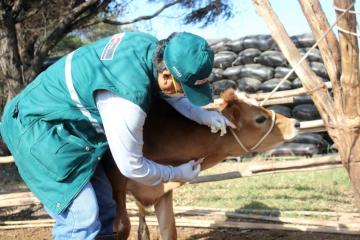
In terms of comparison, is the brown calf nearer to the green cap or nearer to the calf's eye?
the calf's eye

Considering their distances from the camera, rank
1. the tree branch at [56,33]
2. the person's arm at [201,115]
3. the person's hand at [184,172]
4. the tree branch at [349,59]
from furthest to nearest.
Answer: the tree branch at [56,33] → the person's arm at [201,115] → the tree branch at [349,59] → the person's hand at [184,172]

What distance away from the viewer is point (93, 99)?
2.68 metres

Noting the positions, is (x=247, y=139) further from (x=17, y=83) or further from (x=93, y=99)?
(x=17, y=83)

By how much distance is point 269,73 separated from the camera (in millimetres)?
10430

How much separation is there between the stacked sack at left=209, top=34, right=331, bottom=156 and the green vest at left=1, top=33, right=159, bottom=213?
667 cm

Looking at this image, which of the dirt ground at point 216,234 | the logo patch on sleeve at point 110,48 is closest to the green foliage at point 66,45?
the dirt ground at point 216,234

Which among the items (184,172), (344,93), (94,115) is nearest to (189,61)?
(94,115)

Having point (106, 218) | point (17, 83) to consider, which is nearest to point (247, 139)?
point (106, 218)

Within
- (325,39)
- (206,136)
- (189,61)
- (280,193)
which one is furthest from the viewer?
(280,193)

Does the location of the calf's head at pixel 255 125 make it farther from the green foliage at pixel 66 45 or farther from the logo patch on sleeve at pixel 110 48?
the green foliage at pixel 66 45

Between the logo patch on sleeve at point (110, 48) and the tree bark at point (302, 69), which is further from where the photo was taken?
the tree bark at point (302, 69)

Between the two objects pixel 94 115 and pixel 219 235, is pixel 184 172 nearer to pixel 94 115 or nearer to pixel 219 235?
pixel 94 115

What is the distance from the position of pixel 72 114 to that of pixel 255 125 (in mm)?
1673

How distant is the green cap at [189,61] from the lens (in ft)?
8.20
